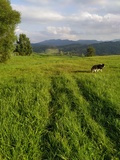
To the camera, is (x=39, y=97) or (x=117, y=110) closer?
(x=117, y=110)

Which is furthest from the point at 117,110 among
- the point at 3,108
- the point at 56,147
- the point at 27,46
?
the point at 27,46

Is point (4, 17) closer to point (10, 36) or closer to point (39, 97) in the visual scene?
point (10, 36)

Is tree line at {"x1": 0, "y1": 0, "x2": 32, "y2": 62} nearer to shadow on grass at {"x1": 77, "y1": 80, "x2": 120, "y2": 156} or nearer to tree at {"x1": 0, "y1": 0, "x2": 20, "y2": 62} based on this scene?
tree at {"x1": 0, "y1": 0, "x2": 20, "y2": 62}

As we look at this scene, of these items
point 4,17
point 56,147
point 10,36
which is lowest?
point 56,147

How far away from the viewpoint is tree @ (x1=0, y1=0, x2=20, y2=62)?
112 ft

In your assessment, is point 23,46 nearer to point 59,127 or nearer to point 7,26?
point 7,26

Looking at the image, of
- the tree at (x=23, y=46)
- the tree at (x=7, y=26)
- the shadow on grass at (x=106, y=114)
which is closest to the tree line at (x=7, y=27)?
the tree at (x=7, y=26)

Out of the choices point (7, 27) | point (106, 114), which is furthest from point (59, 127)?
point (7, 27)

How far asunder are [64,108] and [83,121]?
153 cm

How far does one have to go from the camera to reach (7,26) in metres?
34.2

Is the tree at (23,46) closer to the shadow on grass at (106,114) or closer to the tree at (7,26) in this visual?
the tree at (7,26)

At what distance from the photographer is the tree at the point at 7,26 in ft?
112

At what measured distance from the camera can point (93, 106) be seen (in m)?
11.1

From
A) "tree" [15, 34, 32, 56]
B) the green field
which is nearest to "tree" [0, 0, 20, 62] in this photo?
the green field
